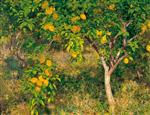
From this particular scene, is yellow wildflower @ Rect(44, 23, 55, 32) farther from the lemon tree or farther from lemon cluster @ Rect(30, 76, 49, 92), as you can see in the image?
lemon cluster @ Rect(30, 76, 49, 92)

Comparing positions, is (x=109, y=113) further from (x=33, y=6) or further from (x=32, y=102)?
(x=33, y=6)

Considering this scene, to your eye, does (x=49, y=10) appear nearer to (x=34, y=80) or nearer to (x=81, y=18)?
(x=81, y=18)

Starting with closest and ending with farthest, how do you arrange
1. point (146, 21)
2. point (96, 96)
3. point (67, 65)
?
point (146, 21) < point (96, 96) < point (67, 65)

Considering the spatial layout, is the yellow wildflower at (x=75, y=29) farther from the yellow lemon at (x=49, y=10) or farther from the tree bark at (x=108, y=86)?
the tree bark at (x=108, y=86)

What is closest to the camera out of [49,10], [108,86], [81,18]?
[49,10]

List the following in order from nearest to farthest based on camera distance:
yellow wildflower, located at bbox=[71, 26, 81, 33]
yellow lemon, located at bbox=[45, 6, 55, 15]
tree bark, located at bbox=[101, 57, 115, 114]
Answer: yellow wildflower, located at bbox=[71, 26, 81, 33] < yellow lemon, located at bbox=[45, 6, 55, 15] < tree bark, located at bbox=[101, 57, 115, 114]

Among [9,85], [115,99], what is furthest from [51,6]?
[9,85]

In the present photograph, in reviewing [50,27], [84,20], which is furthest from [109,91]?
[50,27]

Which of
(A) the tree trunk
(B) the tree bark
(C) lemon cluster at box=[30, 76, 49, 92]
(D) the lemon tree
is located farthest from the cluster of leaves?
(A) the tree trunk

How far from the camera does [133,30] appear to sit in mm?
6938

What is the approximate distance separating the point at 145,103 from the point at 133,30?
134cm

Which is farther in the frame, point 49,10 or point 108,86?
point 108,86

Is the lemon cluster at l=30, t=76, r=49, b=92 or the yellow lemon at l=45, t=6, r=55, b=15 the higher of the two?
the yellow lemon at l=45, t=6, r=55, b=15

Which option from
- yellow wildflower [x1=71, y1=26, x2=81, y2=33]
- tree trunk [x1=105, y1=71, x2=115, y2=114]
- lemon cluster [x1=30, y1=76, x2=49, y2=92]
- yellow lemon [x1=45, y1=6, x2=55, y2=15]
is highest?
yellow lemon [x1=45, y1=6, x2=55, y2=15]
